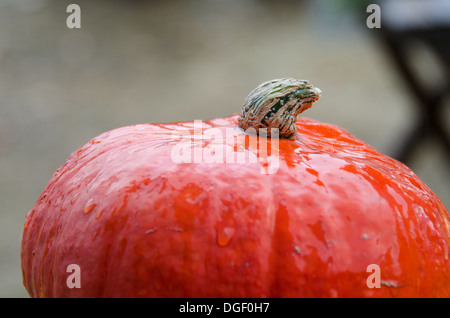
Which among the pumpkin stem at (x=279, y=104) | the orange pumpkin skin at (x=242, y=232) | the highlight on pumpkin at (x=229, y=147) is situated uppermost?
the pumpkin stem at (x=279, y=104)

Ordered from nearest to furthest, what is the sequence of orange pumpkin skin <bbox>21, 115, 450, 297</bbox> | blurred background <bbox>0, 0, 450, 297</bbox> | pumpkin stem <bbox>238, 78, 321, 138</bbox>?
1. orange pumpkin skin <bbox>21, 115, 450, 297</bbox>
2. pumpkin stem <bbox>238, 78, 321, 138</bbox>
3. blurred background <bbox>0, 0, 450, 297</bbox>

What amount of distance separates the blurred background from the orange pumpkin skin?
1.74 metres

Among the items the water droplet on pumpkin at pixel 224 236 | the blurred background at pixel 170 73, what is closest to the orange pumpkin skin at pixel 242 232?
the water droplet on pumpkin at pixel 224 236

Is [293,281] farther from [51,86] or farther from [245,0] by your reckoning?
[245,0]

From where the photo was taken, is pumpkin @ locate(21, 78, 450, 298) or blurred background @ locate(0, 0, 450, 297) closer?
pumpkin @ locate(21, 78, 450, 298)

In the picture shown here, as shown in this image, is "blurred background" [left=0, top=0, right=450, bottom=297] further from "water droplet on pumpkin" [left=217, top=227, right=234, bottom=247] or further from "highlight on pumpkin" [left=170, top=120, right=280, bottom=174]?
"water droplet on pumpkin" [left=217, top=227, right=234, bottom=247]

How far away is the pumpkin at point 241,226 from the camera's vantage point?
2.18 feet

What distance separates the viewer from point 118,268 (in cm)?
69

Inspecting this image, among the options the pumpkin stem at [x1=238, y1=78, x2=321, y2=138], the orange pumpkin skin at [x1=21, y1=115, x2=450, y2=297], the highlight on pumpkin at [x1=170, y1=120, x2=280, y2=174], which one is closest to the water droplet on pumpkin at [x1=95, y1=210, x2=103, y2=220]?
the orange pumpkin skin at [x1=21, y1=115, x2=450, y2=297]

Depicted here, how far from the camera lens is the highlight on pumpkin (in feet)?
2.47

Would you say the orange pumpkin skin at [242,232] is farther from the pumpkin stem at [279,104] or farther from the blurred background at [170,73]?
the blurred background at [170,73]

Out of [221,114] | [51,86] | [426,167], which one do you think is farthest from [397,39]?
[51,86]

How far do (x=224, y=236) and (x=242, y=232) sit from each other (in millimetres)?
26
